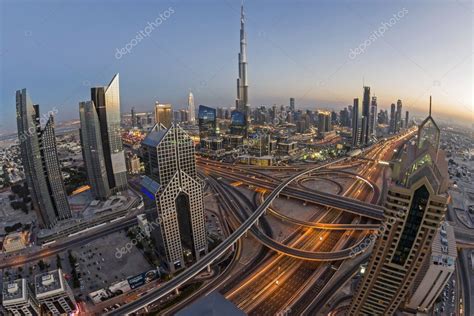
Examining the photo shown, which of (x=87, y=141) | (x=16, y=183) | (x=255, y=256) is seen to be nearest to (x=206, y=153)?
(x=87, y=141)

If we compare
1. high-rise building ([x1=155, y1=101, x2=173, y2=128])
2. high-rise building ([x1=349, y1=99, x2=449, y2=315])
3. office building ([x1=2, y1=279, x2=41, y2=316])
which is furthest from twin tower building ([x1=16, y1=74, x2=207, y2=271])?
high-rise building ([x1=155, y1=101, x2=173, y2=128])

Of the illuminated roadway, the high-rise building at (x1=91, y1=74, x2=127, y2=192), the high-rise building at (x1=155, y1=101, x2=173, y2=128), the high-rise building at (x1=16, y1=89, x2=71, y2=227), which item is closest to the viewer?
the illuminated roadway

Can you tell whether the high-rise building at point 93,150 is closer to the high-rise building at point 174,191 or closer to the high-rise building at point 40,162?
the high-rise building at point 40,162

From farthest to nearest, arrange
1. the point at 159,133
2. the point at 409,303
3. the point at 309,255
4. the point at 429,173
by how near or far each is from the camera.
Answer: the point at 309,255 < the point at 159,133 < the point at 409,303 < the point at 429,173

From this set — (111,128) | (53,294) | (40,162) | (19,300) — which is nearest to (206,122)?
(111,128)

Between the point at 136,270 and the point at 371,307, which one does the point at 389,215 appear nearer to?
the point at 371,307

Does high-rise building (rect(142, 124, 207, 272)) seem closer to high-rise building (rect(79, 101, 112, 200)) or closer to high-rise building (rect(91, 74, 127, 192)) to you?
high-rise building (rect(79, 101, 112, 200))
